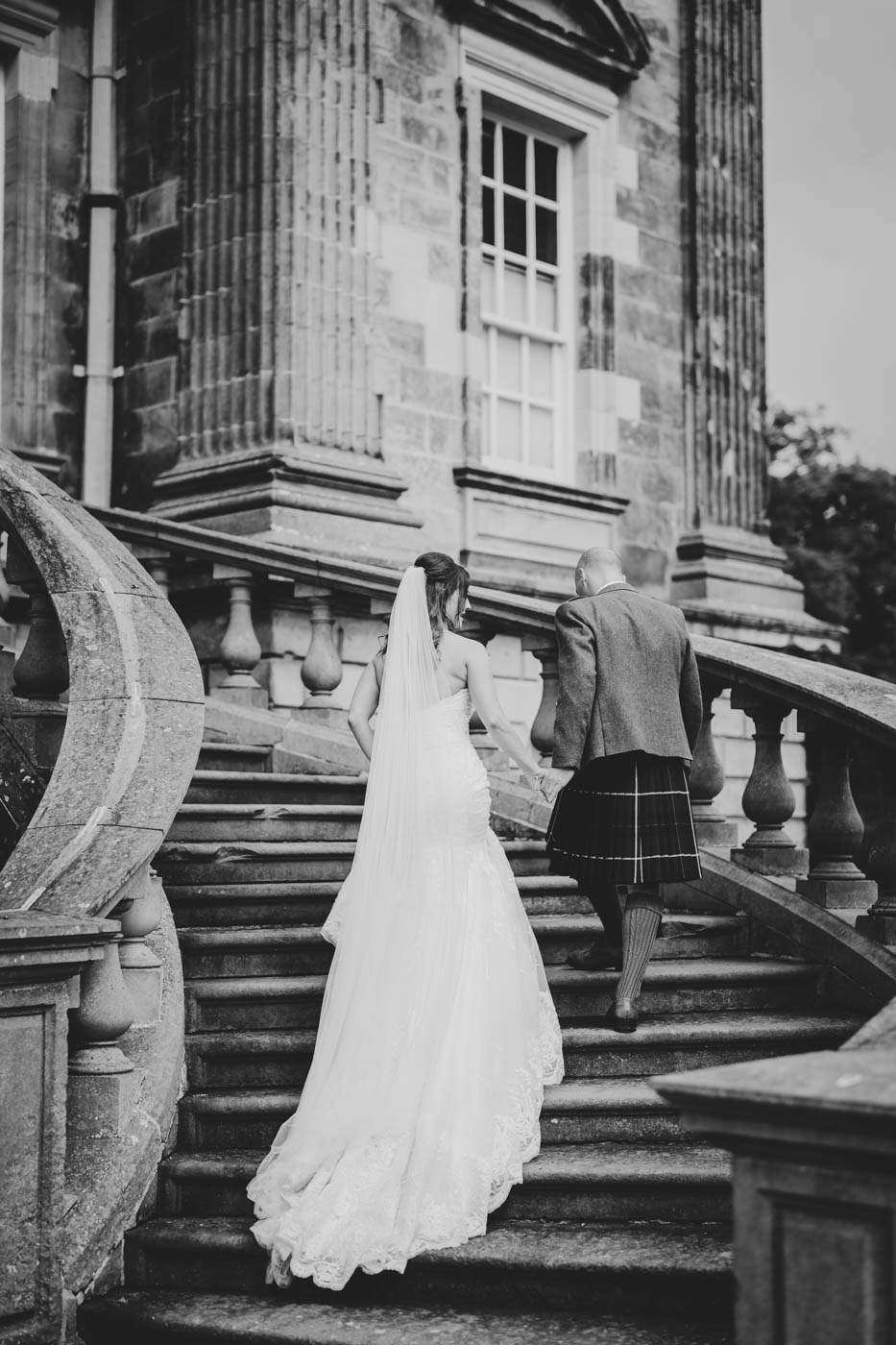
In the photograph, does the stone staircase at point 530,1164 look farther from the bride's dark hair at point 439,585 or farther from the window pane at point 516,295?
the window pane at point 516,295

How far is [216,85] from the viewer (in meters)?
10.3

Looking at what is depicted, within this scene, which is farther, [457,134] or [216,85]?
[457,134]

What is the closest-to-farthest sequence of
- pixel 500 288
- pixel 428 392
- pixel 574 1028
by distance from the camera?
pixel 574 1028, pixel 428 392, pixel 500 288

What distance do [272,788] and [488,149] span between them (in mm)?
6624

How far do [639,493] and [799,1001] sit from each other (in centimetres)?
737

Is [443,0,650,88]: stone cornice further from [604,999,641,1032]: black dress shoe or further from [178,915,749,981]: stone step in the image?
[604,999,641,1032]: black dress shoe

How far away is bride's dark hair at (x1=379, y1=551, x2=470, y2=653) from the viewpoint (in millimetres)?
5578

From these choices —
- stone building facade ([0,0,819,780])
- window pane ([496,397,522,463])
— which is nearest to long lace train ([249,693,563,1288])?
stone building facade ([0,0,819,780])

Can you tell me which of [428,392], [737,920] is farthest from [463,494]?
[737,920]

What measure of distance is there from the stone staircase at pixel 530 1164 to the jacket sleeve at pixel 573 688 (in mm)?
813

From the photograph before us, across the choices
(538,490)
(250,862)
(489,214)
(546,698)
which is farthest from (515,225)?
(250,862)

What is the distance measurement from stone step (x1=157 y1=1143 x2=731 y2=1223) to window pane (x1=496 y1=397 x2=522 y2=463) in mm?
7778

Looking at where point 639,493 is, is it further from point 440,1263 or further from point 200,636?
point 440,1263

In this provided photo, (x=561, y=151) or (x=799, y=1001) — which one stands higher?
(x=561, y=151)
